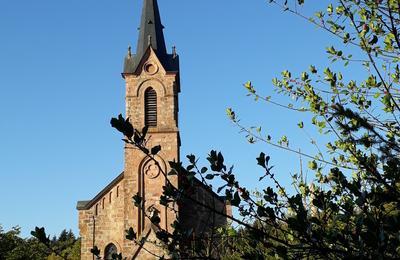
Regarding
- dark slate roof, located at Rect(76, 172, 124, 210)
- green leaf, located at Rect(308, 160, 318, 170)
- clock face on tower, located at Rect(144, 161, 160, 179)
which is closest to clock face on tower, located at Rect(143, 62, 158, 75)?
clock face on tower, located at Rect(144, 161, 160, 179)

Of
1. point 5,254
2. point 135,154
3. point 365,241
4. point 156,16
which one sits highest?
point 156,16

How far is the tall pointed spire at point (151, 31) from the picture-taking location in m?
26.7

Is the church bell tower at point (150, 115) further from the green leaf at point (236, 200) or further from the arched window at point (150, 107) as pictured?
the green leaf at point (236, 200)

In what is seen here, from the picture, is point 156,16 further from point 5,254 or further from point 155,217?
point 155,217

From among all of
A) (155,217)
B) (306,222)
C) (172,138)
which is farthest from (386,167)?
(172,138)

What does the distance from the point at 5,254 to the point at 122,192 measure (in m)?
18.1

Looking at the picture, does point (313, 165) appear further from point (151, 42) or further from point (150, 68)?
point (151, 42)

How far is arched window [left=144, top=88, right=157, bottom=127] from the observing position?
24.8 meters

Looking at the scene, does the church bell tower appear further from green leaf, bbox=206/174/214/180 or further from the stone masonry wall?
green leaf, bbox=206/174/214/180

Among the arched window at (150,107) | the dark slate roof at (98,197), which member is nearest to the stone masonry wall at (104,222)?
the dark slate roof at (98,197)

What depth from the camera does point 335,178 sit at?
12.8ft

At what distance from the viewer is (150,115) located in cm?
2488

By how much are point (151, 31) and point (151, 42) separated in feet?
3.35

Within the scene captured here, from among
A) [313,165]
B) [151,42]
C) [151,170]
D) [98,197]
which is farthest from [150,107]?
[313,165]
